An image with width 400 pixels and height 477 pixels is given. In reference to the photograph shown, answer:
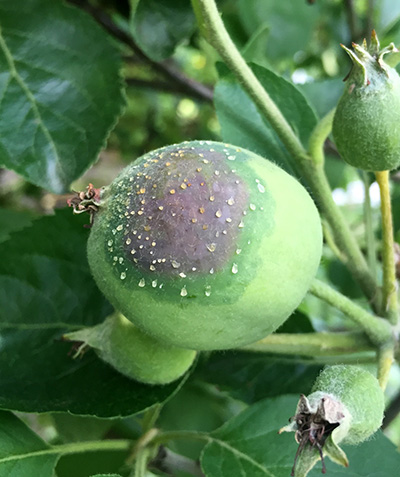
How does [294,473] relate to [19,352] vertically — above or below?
above

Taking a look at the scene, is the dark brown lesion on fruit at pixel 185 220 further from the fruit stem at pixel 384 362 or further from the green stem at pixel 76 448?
the green stem at pixel 76 448

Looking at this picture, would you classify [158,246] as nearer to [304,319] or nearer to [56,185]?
[56,185]

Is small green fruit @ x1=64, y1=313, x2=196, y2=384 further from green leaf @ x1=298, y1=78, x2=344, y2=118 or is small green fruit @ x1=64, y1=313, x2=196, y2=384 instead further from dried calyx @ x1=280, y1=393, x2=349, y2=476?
green leaf @ x1=298, y1=78, x2=344, y2=118

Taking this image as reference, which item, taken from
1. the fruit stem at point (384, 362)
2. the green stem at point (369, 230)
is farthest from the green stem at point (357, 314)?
the green stem at point (369, 230)

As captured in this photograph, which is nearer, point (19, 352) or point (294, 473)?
point (294, 473)

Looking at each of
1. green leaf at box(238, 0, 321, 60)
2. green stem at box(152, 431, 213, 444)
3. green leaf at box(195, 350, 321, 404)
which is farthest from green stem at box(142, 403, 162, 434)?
green leaf at box(238, 0, 321, 60)

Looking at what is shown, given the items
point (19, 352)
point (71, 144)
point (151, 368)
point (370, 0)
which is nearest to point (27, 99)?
point (71, 144)
